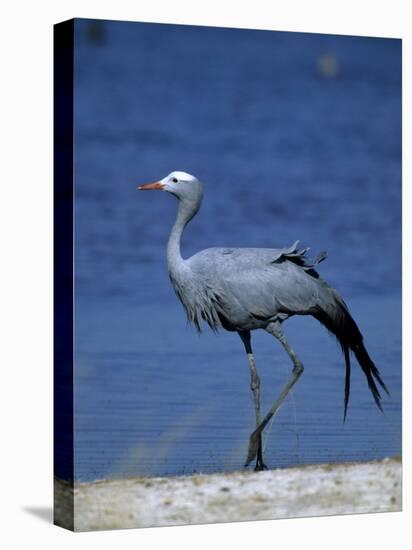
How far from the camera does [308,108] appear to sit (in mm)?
13023

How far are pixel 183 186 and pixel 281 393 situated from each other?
1.70 m

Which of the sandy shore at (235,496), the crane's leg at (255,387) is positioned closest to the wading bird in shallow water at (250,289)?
the crane's leg at (255,387)

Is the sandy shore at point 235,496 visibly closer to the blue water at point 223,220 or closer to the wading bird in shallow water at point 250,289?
the blue water at point 223,220

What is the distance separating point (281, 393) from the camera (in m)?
12.9

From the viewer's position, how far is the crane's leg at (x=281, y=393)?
500 inches

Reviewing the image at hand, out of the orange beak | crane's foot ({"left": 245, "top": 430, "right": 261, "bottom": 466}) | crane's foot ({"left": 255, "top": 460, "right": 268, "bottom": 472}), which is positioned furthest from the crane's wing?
crane's foot ({"left": 255, "top": 460, "right": 268, "bottom": 472})

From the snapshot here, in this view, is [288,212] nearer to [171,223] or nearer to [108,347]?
[171,223]

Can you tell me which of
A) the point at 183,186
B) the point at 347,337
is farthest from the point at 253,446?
the point at 183,186

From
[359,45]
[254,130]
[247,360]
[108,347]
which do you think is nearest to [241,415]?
[247,360]

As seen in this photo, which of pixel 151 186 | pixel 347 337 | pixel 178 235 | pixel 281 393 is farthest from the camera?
pixel 347 337

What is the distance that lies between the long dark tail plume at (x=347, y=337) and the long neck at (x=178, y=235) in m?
1.15

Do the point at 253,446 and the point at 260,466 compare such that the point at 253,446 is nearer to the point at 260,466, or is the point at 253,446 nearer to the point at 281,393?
the point at 260,466

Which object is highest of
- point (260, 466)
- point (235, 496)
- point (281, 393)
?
point (281, 393)

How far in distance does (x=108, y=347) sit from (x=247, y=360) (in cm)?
118
